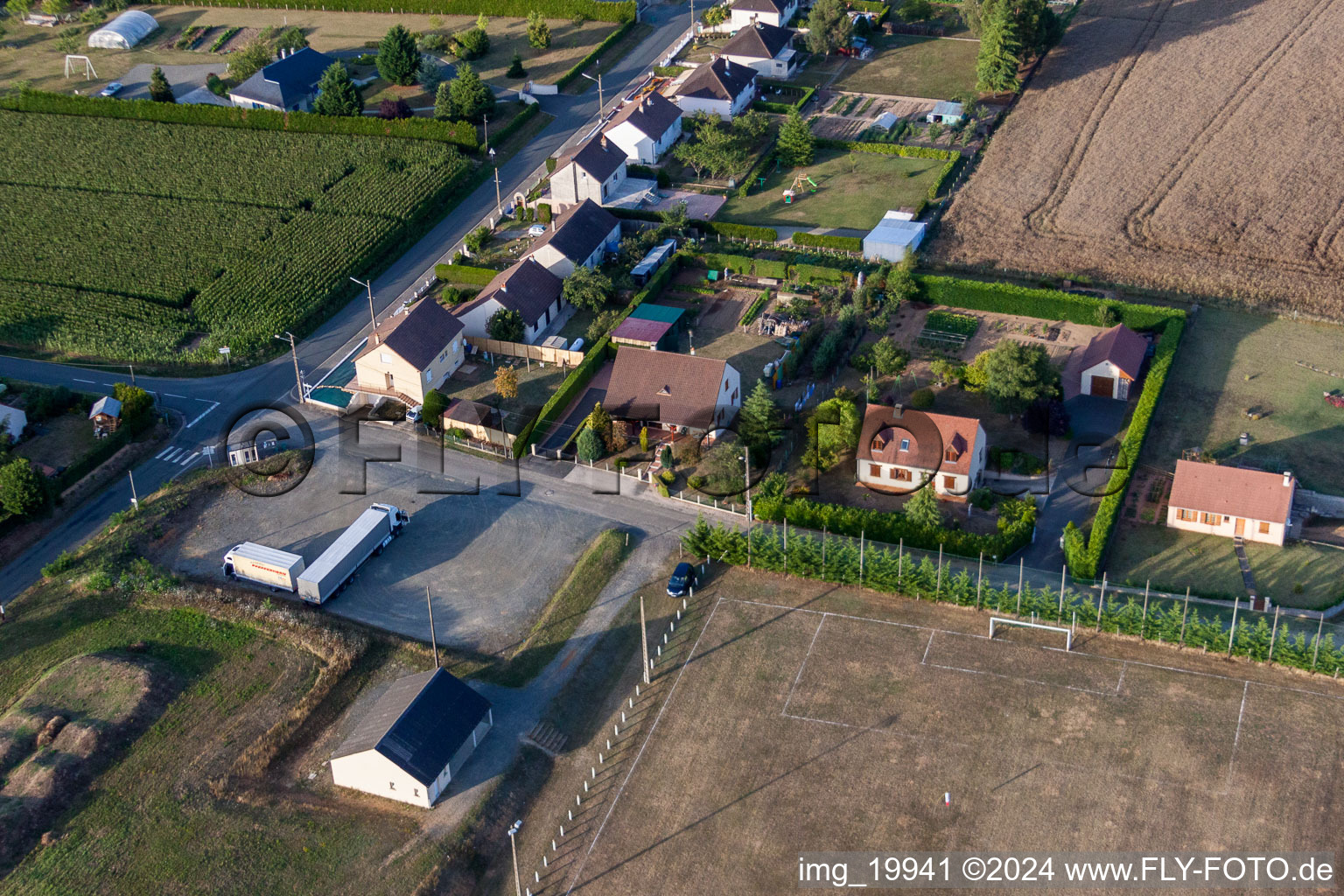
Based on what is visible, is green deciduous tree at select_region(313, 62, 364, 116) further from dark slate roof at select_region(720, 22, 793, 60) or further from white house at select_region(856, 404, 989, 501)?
white house at select_region(856, 404, 989, 501)

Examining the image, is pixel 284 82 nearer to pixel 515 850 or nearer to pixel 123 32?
pixel 123 32

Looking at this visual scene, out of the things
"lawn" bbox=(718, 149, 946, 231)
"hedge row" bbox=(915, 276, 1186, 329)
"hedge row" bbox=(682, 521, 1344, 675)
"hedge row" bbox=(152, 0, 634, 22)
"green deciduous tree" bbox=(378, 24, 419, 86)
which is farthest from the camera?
"hedge row" bbox=(152, 0, 634, 22)

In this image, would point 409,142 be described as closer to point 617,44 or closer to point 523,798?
point 617,44

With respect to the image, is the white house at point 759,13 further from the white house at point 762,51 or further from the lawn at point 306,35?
the lawn at point 306,35

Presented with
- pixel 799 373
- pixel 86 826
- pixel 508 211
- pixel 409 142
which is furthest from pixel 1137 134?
pixel 86 826

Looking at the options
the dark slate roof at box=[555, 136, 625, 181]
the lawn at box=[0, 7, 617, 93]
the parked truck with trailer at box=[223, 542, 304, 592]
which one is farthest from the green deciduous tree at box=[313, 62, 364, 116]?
the parked truck with trailer at box=[223, 542, 304, 592]

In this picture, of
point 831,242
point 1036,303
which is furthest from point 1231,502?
point 831,242
